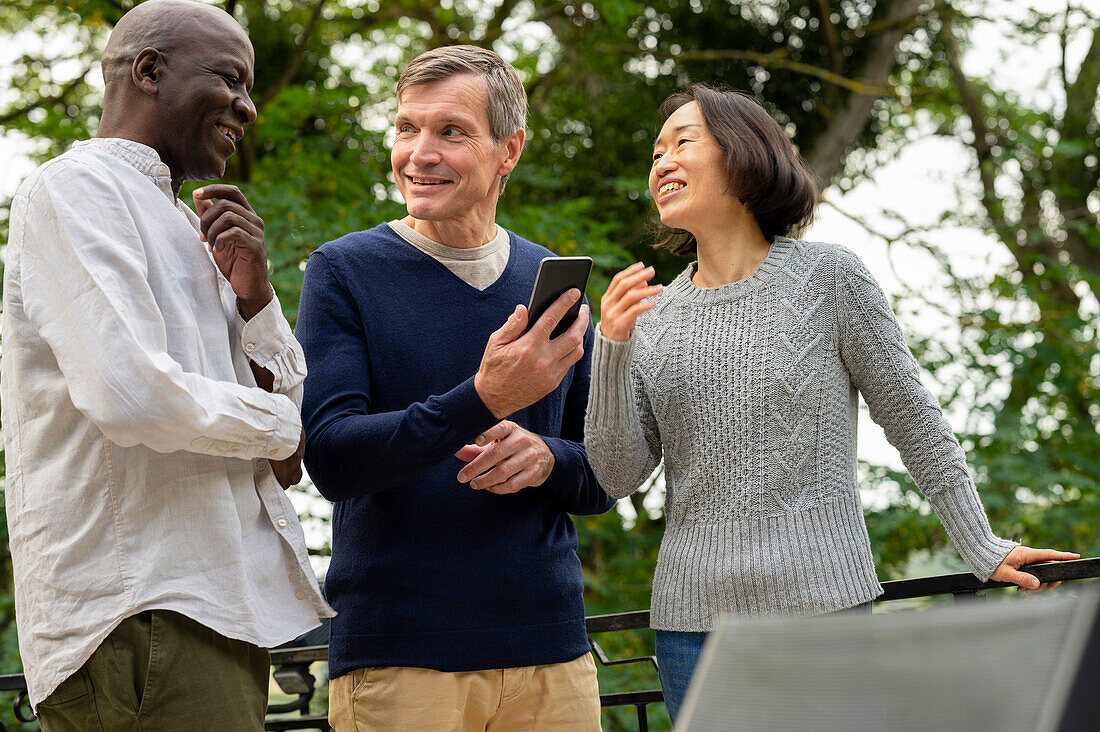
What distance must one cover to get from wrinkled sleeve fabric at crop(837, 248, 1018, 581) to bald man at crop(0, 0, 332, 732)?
34.7 inches

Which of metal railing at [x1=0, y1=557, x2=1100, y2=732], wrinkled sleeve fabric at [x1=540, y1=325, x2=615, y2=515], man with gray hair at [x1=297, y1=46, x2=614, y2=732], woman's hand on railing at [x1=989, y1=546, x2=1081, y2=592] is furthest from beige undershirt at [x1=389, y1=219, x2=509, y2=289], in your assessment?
woman's hand on railing at [x1=989, y1=546, x2=1081, y2=592]

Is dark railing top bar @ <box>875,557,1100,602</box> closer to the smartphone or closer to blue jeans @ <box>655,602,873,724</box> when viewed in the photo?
blue jeans @ <box>655,602,873,724</box>

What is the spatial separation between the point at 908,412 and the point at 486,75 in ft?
2.99

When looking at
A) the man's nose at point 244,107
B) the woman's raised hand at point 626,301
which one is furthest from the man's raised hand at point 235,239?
the woman's raised hand at point 626,301

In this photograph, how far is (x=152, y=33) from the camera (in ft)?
4.61

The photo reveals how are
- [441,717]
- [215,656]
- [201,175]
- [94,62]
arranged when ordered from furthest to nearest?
[94,62], [441,717], [201,175], [215,656]

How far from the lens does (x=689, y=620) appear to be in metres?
1.64

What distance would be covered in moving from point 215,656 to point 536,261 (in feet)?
3.17

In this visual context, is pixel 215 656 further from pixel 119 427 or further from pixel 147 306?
pixel 147 306

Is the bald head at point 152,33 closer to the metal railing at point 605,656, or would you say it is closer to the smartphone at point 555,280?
the smartphone at point 555,280

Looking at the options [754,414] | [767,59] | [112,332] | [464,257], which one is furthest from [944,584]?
[767,59]

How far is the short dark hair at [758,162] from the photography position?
1.77 meters

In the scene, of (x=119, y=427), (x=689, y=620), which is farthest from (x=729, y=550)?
(x=119, y=427)

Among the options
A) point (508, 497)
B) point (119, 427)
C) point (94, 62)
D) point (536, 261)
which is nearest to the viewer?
point (119, 427)
